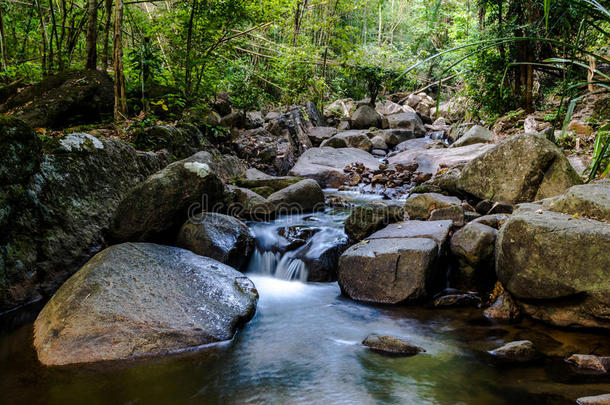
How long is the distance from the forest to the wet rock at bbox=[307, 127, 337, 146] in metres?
5.74

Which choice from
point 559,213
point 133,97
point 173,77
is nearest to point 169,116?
point 133,97

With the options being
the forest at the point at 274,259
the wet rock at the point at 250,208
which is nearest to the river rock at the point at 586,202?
the forest at the point at 274,259

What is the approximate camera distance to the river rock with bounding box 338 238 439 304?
4.25 m

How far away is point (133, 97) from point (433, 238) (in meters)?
6.91

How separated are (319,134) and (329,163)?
12.7 ft

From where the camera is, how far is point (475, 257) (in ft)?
14.4

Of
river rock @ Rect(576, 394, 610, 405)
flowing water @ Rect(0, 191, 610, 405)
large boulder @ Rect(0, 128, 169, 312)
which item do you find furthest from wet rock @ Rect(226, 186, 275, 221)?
river rock @ Rect(576, 394, 610, 405)

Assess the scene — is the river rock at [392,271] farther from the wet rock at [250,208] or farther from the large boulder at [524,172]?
the wet rock at [250,208]

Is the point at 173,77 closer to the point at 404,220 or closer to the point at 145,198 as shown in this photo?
the point at 145,198

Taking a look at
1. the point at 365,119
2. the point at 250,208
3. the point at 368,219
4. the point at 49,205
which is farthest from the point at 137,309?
the point at 365,119

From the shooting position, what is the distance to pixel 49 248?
4.29m

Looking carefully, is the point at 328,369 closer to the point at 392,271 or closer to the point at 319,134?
the point at 392,271

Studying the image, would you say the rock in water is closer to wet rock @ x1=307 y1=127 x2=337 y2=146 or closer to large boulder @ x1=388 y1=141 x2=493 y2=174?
large boulder @ x1=388 y1=141 x2=493 y2=174

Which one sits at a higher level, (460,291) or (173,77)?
(173,77)
